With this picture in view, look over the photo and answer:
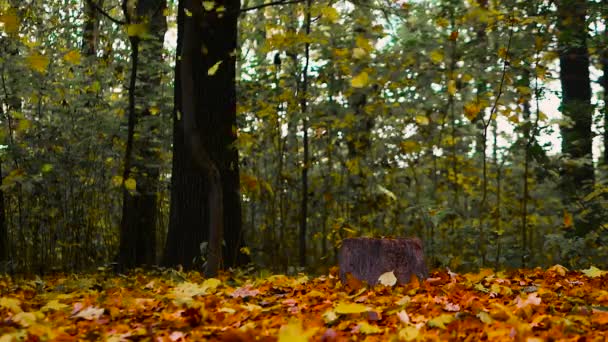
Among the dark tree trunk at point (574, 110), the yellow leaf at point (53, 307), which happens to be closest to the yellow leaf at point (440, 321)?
the yellow leaf at point (53, 307)

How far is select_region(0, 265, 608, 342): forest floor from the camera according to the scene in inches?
101

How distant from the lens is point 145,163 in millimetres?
6887

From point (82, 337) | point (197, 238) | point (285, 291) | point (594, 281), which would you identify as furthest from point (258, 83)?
point (82, 337)

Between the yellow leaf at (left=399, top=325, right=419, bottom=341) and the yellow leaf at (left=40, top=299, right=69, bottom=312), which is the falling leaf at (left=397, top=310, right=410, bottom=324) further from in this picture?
the yellow leaf at (left=40, top=299, right=69, bottom=312)

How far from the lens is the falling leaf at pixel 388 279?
399cm

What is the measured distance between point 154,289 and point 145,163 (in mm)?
2783

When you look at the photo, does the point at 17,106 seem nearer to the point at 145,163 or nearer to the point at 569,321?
the point at 145,163

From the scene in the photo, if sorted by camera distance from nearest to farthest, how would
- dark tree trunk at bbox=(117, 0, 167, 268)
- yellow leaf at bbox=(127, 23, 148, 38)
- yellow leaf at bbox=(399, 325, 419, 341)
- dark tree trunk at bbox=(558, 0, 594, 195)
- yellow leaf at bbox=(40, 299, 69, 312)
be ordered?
yellow leaf at bbox=(399, 325, 419, 341)
yellow leaf at bbox=(40, 299, 69, 312)
yellow leaf at bbox=(127, 23, 148, 38)
dark tree trunk at bbox=(558, 0, 594, 195)
dark tree trunk at bbox=(117, 0, 167, 268)

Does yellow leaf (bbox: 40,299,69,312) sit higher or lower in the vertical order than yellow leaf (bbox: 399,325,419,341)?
lower

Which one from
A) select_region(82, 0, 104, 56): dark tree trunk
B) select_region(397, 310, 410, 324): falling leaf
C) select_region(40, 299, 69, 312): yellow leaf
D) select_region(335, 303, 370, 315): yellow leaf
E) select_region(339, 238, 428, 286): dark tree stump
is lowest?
select_region(40, 299, 69, 312): yellow leaf

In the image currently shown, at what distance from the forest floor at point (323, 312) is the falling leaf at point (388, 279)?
0.12ft

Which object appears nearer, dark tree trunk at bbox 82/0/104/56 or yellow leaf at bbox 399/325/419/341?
yellow leaf at bbox 399/325/419/341

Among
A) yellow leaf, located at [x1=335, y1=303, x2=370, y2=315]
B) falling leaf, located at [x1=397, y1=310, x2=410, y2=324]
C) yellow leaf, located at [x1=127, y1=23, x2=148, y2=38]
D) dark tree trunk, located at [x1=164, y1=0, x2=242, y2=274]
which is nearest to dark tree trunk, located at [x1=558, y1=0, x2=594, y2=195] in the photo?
dark tree trunk, located at [x1=164, y1=0, x2=242, y2=274]

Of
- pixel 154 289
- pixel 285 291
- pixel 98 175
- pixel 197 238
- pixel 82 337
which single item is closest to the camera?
pixel 82 337
